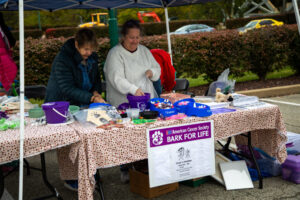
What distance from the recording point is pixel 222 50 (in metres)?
7.98

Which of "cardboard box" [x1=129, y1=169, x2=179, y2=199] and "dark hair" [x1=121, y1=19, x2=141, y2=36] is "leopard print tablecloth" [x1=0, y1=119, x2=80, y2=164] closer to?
"cardboard box" [x1=129, y1=169, x2=179, y2=199]

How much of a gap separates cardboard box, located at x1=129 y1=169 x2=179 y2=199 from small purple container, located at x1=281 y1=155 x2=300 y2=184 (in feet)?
3.65

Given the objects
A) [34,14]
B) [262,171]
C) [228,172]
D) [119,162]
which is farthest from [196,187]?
[34,14]

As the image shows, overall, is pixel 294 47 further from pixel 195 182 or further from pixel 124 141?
pixel 124 141

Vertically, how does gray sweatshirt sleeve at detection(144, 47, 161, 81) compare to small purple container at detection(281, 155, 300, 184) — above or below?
above

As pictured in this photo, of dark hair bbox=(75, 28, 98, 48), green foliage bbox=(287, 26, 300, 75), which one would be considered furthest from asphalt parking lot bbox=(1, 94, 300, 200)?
green foliage bbox=(287, 26, 300, 75)

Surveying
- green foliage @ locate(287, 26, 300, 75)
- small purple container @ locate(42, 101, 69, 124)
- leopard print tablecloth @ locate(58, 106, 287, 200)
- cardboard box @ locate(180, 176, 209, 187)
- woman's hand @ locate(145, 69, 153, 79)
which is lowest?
cardboard box @ locate(180, 176, 209, 187)

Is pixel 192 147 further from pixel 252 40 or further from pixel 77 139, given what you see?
pixel 252 40

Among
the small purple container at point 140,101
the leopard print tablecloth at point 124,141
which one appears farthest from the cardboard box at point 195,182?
the small purple container at point 140,101

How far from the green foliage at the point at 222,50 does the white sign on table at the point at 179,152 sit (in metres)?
4.71

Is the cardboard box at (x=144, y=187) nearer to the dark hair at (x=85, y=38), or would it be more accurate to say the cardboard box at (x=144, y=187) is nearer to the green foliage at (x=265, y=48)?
the dark hair at (x=85, y=38)

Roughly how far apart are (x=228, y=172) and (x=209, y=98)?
77 cm

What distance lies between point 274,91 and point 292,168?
15.8 feet

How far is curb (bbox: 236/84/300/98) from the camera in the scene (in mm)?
7808
